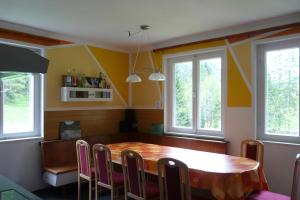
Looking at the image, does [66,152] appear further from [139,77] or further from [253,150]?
[253,150]

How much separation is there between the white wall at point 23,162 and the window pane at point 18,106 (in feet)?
0.72

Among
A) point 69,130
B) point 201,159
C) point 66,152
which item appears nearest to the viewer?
point 201,159

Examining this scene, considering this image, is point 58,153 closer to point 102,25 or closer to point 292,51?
point 102,25

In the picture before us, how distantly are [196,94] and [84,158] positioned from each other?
2.03 m

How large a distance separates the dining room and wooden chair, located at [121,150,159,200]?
0.5 inches

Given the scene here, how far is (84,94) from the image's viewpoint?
444 centimetres

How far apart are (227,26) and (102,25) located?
67.6 inches

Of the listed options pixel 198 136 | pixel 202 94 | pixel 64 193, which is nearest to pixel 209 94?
pixel 202 94

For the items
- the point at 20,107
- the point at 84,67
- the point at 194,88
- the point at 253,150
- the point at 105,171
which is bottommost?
the point at 105,171

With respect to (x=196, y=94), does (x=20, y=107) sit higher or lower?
lower

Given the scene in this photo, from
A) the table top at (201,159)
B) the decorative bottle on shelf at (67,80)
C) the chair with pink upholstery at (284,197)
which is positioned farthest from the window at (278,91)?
the decorative bottle on shelf at (67,80)

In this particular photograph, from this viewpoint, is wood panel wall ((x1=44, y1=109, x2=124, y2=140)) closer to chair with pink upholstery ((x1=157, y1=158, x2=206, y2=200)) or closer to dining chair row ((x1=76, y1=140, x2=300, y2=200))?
dining chair row ((x1=76, y1=140, x2=300, y2=200))

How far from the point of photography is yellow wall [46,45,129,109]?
4168mm

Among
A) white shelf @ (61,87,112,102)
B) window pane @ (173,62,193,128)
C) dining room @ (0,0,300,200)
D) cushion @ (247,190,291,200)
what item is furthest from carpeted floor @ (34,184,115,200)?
cushion @ (247,190,291,200)
